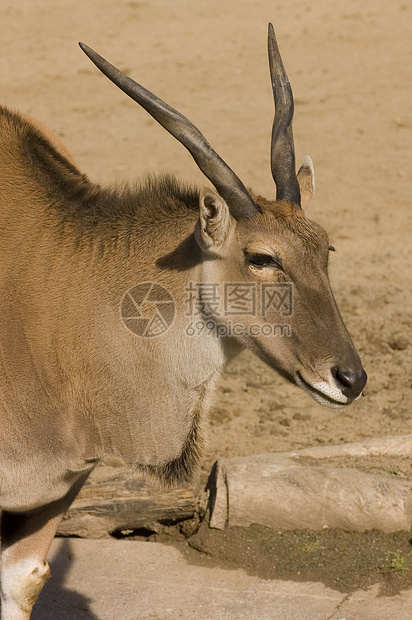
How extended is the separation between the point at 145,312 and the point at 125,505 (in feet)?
5.83

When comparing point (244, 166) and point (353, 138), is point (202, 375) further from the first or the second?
point (353, 138)

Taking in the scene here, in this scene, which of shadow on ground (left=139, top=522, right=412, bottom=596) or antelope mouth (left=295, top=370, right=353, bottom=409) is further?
shadow on ground (left=139, top=522, right=412, bottom=596)

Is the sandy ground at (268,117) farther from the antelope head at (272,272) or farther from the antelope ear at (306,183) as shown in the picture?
the antelope head at (272,272)

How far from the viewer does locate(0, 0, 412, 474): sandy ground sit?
6.80 m

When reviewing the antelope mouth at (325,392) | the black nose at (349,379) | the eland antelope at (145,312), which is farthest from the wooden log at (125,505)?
the black nose at (349,379)

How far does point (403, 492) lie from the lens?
521cm

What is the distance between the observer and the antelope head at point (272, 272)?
367 centimetres

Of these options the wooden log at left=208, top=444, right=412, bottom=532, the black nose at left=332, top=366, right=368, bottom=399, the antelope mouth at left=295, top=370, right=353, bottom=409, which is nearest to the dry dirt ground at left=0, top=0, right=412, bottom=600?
the wooden log at left=208, top=444, right=412, bottom=532

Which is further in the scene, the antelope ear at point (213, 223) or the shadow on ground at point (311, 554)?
the shadow on ground at point (311, 554)

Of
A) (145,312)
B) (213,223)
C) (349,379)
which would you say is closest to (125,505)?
(145,312)

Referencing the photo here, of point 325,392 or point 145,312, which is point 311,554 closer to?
point 325,392

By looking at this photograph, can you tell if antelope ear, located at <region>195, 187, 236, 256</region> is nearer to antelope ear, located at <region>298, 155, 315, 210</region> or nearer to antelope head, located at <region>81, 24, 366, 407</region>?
antelope head, located at <region>81, 24, 366, 407</region>

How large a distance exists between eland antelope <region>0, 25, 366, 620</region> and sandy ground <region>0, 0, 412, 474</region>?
7.47ft

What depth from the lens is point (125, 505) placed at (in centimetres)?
525
